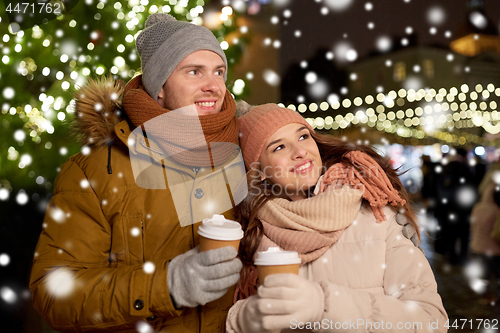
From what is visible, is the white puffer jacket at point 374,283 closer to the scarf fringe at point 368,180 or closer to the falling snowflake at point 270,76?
the scarf fringe at point 368,180

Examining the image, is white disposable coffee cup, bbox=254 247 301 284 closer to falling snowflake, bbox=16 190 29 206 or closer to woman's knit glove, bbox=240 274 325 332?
woman's knit glove, bbox=240 274 325 332

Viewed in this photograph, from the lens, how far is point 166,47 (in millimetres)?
1979

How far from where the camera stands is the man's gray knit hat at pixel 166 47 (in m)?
1.94

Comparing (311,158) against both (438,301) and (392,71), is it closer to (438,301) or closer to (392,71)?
(438,301)

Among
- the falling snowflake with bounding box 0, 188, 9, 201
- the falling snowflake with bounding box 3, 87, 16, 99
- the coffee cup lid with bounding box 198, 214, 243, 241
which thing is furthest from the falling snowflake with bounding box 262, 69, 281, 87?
the coffee cup lid with bounding box 198, 214, 243, 241

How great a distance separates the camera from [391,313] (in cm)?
152

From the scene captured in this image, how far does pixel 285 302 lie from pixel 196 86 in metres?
1.16

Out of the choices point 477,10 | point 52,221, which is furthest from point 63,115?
point 477,10

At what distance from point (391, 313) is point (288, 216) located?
0.61 meters

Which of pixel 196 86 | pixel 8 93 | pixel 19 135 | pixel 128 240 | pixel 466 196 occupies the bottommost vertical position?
pixel 466 196

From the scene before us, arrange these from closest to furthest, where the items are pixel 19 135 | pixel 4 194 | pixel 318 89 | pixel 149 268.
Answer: pixel 149 268 < pixel 19 135 < pixel 4 194 < pixel 318 89

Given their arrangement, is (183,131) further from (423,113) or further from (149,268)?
(423,113)

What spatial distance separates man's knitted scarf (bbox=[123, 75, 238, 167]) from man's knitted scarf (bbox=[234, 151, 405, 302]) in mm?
407

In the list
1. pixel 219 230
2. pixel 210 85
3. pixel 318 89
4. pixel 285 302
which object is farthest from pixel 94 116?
pixel 318 89
